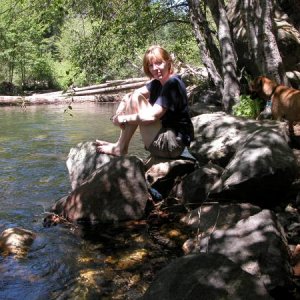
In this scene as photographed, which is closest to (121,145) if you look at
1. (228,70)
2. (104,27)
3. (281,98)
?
(281,98)

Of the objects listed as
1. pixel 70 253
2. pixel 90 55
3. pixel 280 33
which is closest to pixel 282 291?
pixel 70 253

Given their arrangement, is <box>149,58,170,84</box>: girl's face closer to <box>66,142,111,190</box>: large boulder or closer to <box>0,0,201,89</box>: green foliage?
<box>0,0,201,89</box>: green foliage

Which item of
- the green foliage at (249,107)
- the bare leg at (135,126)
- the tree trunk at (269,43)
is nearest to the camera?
the bare leg at (135,126)

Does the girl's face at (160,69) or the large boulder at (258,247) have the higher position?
the girl's face at (160,69)

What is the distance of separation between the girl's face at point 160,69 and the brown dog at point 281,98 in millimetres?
2197

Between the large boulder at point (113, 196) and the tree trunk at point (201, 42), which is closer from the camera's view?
the large boulder at point (113, 196)

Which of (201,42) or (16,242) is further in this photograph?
(201,42)

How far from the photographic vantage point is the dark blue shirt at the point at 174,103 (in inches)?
194

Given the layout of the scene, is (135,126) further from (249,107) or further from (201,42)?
(201,42)

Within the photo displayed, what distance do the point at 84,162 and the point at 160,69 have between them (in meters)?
1.69

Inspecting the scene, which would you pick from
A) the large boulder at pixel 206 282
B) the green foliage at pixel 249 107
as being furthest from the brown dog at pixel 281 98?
the large boulder at pixel 206 282

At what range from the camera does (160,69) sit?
16.7 feet

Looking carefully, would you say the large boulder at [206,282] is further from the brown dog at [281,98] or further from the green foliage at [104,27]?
the brown dog at [281,98]

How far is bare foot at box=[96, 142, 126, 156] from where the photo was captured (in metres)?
5.59
